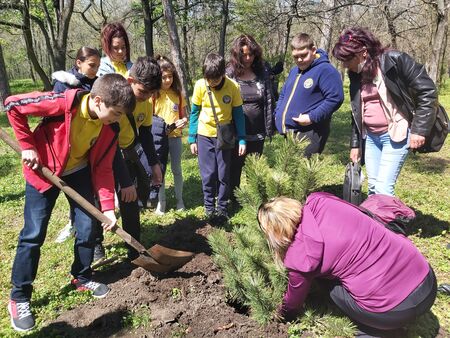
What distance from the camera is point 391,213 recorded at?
241 centimetres

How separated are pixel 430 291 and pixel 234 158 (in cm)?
251

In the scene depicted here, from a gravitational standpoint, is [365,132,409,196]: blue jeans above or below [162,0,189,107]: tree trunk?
below

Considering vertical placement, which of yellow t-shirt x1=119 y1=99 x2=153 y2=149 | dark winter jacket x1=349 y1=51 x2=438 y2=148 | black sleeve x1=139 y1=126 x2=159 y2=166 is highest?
dark winter jacket x1=349 y1=51 x2=438 y2=148

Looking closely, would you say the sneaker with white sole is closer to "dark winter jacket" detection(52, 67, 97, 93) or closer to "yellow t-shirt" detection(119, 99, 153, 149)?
"yellow t-shirt" detection(119, 99, 153, 149)

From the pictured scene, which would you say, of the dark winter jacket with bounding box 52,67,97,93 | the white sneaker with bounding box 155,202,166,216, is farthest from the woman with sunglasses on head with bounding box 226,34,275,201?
the dark winter jacket with bounding box 52,67,97,93

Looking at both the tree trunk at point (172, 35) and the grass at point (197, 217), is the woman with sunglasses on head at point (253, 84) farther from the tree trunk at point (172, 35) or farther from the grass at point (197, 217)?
the tree trunk at point (172, 35)

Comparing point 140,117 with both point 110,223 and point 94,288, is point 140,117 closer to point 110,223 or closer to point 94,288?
point 110,223

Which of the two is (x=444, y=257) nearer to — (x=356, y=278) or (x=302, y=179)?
(x=356, y=278)

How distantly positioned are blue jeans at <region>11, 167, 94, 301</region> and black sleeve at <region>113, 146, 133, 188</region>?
21 centimetres

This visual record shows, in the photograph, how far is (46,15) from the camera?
15844 millimetres

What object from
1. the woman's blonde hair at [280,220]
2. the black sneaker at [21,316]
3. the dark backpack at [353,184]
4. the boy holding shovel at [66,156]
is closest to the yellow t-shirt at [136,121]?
the boy holding shovel at [66,156]

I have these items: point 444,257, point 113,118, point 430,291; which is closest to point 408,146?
point 444,257

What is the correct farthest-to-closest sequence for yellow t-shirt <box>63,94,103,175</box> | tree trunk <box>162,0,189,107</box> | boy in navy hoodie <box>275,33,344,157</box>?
tree trunk <box>162,0,189,107</box>, boy in navy hoodie <box>275,33,344,157</box>, yellow t-shirt <box>63,94,103,175</box>

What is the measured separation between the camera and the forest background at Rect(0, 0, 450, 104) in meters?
10.7
